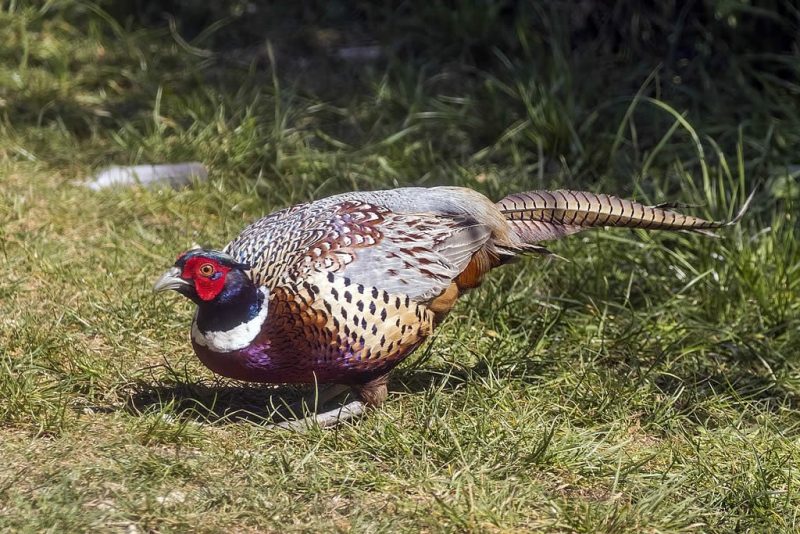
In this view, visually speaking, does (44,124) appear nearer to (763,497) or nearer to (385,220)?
(385,220)

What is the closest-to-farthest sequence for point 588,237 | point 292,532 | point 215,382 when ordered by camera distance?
point 292,532 < point 215,382 < point 588,237

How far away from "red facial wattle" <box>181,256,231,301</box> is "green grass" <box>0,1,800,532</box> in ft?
1.22

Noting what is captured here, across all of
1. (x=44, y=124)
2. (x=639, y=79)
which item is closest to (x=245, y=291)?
(x=44, y=124)

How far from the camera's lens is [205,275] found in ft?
11.7

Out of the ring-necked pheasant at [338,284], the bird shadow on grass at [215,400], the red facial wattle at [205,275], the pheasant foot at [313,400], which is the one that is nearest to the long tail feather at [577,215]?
the ring-necked pheasant at [338,284]

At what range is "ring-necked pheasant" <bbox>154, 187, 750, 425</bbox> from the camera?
11.8 ft

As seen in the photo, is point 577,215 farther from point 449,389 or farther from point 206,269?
point 206,269

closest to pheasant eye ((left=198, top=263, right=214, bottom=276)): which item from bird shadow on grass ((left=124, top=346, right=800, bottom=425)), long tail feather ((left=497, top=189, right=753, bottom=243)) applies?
bird shadow on grass ((left=124, top=346, right=800, bottom=425))

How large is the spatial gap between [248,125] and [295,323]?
7.54ft

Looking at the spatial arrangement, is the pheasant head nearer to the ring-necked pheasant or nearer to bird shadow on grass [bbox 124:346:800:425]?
the ring-necked pheasant

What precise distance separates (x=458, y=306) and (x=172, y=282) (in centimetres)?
139

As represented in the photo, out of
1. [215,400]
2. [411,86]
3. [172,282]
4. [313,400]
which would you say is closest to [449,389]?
[313,400]

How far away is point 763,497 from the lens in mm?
3494

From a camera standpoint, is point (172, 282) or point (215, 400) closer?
point (172, 282)
